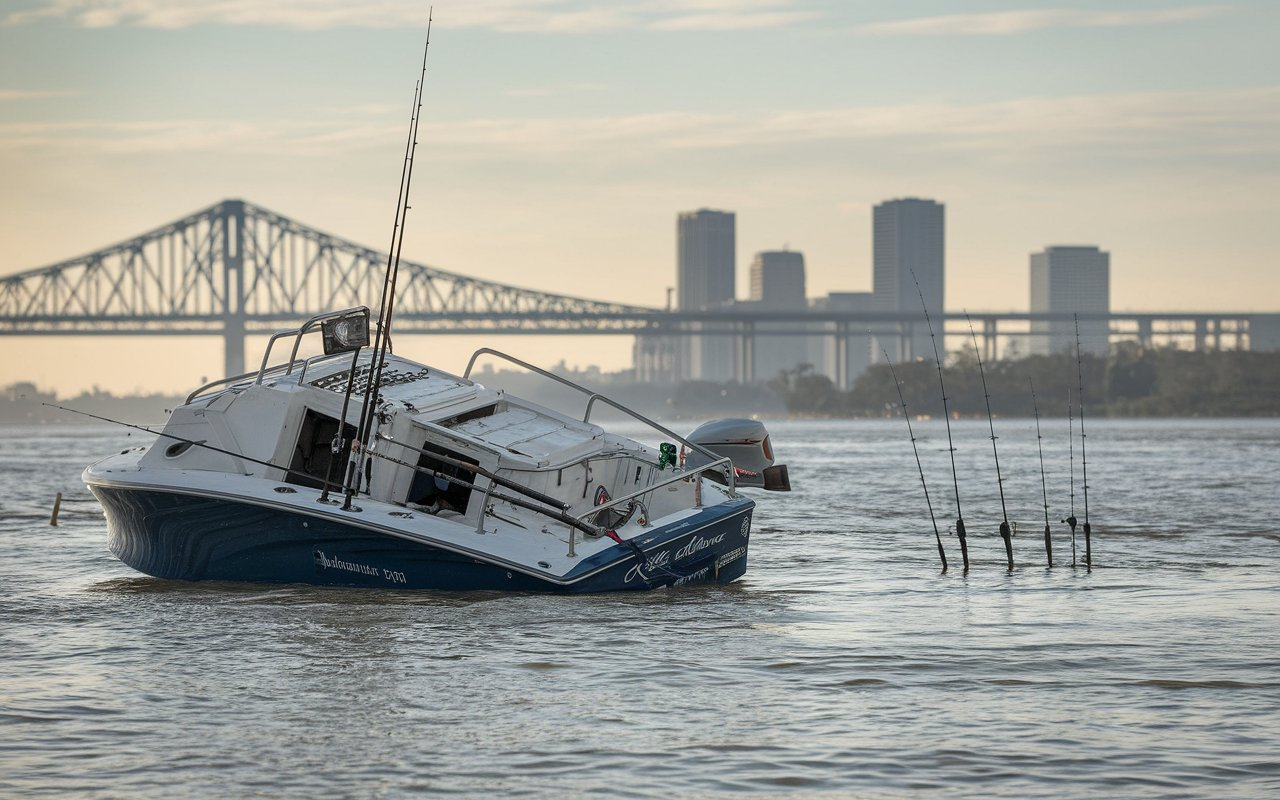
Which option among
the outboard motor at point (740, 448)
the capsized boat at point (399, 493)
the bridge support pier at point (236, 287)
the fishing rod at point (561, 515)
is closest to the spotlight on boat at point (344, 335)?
the capsized boat at point (399, 493)

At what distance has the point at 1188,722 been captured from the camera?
343 inches

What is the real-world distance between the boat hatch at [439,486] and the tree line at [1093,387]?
140 metres

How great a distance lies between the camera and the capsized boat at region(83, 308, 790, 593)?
12.9 m

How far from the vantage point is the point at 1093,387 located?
177 meters

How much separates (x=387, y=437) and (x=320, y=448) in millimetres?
1043

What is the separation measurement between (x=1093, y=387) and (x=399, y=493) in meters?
170

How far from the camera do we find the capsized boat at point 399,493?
12.9 meters

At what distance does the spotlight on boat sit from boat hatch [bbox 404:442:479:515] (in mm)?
1063

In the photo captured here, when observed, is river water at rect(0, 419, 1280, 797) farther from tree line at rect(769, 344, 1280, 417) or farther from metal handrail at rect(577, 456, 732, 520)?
tree line at rect(769, 344, 1280, 417)

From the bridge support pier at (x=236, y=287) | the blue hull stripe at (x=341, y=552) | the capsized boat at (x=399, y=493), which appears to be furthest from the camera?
the bridge support pier at (x=236, y=287)

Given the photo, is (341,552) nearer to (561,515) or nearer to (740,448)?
(561,515)

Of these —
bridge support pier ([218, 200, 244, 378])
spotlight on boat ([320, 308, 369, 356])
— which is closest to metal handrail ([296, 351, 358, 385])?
spotlight on boat ([320, 308, 369, 356])

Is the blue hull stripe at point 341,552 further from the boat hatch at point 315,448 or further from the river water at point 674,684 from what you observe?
the boat hatch at point 315,448

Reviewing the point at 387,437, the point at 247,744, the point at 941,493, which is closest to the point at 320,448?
the point at 387,437
